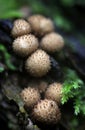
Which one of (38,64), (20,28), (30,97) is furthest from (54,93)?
(20,28)

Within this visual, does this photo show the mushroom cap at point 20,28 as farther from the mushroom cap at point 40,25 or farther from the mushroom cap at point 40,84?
the mushroom cap at point 40,84

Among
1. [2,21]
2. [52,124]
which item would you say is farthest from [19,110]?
[2,21]

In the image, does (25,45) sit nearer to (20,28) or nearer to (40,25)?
(20,28)

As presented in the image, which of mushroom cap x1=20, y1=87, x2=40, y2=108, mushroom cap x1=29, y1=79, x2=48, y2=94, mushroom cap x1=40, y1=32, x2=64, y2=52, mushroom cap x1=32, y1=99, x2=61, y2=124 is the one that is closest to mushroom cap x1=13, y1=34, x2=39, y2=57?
mushroom cap x1=40, y1=32, x2=64, y2=52

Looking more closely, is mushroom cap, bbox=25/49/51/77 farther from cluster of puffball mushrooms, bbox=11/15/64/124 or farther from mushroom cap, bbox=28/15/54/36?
mushroom cap, bbox=28/15/54/36

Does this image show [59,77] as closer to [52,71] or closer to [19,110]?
[52,71]

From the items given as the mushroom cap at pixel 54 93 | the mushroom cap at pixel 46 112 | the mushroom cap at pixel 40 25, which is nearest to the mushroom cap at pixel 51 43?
the mushroom cap at pixel 40 25

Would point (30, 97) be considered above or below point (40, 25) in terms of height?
below
